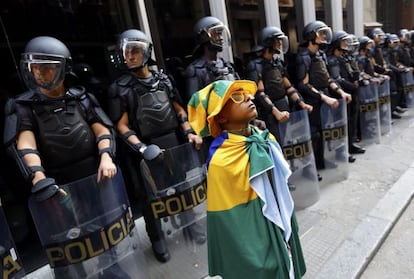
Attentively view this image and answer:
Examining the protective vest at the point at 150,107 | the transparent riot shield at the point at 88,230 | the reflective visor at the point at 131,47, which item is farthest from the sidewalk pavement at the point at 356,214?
the reflective visor at the point at 131,47

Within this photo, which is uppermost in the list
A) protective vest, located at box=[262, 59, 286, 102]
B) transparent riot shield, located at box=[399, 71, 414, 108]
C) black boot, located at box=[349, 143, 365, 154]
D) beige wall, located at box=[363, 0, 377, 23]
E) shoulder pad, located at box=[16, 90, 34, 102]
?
beige wall, located at box=[363, 0, 377, 23]

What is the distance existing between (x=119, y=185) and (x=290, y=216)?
3.69 feet

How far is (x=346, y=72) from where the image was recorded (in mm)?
4754

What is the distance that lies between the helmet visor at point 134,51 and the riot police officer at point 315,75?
89.8 inches

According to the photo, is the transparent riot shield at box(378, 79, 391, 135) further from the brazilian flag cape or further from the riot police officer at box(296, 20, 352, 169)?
the brazilian flag cape

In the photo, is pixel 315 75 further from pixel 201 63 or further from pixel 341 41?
pixel 201 63

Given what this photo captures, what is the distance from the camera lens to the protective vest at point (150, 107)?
2.52 m

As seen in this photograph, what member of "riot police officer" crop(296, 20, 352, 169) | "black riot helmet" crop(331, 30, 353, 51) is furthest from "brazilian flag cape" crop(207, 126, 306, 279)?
"black riot helmet" crop(331, 30, 353, 51)

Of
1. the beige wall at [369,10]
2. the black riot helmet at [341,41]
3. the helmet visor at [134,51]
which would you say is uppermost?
the beige wall at [369,10]

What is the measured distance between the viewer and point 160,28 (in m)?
4.10

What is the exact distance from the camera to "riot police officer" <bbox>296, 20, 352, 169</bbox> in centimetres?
401

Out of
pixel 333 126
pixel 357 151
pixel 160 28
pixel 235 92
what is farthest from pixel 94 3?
pixel 357 151

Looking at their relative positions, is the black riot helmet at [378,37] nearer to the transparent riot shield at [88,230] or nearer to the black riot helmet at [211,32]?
the black riot helmet at [211,32]

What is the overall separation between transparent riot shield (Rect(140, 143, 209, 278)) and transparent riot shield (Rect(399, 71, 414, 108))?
228 inches
